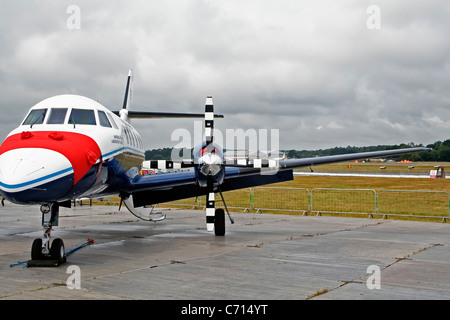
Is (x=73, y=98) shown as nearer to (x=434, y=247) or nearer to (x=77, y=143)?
(x=77, y=143)

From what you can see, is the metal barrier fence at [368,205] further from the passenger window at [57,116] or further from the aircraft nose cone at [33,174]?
the aircraft nose cone at [33,174]

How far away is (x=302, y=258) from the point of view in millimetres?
10180

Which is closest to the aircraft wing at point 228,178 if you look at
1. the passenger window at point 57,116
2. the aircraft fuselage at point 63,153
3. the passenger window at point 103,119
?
the aircraft fuselage at point 63,153

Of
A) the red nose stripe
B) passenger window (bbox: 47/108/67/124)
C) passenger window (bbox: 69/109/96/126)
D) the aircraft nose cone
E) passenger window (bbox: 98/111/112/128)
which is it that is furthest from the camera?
passenger window (bbox: 98/111/112/128)

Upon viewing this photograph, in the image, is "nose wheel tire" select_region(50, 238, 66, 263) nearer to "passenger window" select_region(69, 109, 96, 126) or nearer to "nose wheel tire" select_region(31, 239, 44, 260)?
"nose wheel tire" select_region(31, 239, 44, 260)

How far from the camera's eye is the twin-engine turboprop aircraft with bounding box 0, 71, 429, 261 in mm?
8133

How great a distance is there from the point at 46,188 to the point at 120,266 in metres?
2.08

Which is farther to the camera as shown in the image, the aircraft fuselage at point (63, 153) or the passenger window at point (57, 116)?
the passenger window at point (57, 116)

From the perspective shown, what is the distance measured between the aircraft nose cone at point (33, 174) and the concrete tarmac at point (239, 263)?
1369 millimetres

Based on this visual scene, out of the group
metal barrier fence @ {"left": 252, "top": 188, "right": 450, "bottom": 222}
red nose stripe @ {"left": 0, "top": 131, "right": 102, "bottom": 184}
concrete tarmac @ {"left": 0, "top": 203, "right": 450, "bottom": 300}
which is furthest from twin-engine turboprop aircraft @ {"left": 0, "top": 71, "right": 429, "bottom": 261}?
metal barrier fence @ {"left": 252, "top": 188, "right": 450, "bottom": 222}

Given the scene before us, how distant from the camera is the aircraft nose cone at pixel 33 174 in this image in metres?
7.89

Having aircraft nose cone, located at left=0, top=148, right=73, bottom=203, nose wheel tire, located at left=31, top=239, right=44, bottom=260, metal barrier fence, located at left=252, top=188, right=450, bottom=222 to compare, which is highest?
aircraft nose cone, located at left=0, top=148, right=73, bottom=203
